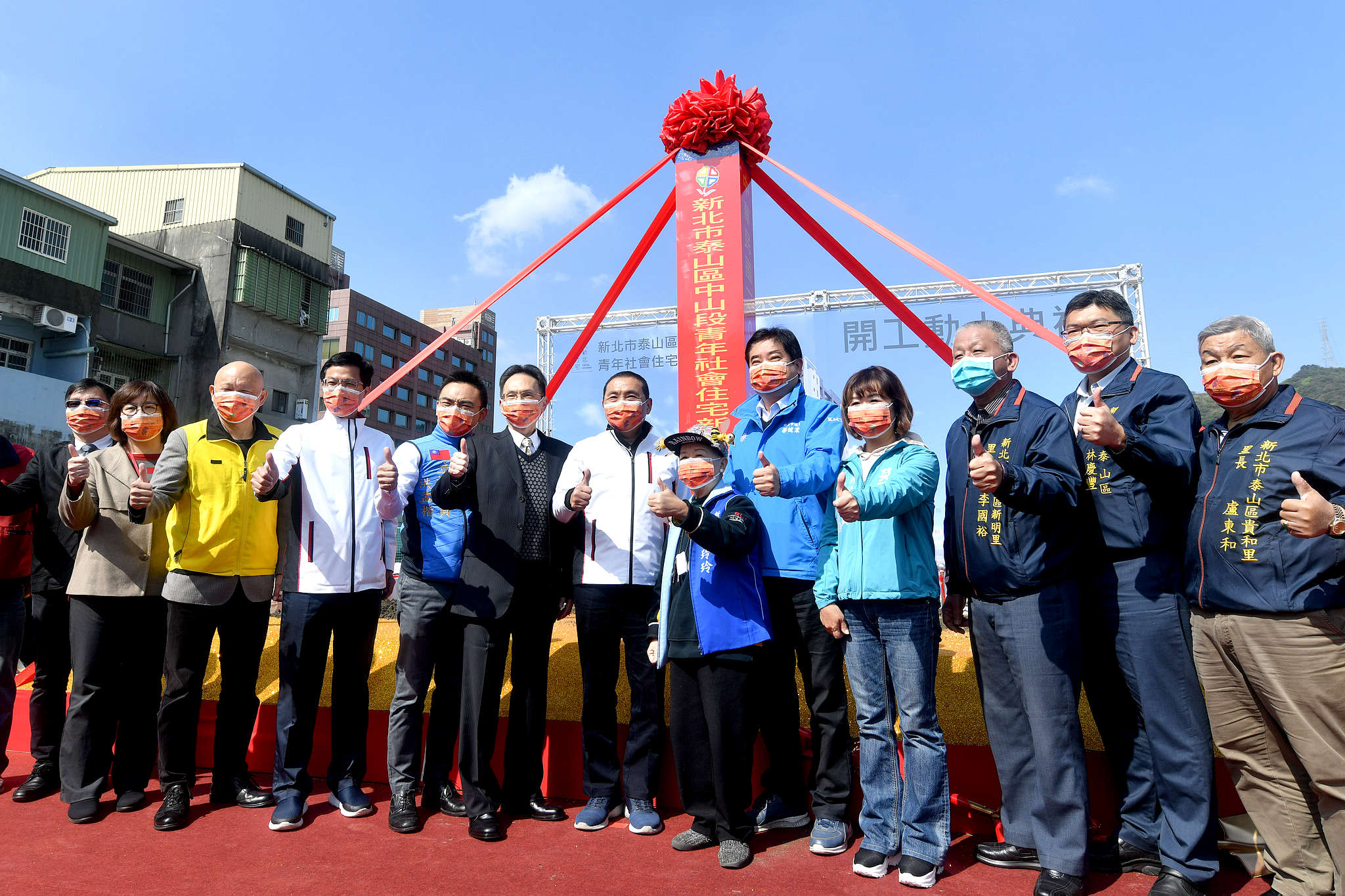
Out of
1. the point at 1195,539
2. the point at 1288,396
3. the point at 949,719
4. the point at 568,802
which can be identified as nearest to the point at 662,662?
the point at 568,802

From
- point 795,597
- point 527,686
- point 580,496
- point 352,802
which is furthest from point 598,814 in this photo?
point 580,496

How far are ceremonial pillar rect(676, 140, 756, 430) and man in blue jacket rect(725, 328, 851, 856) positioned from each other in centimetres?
265

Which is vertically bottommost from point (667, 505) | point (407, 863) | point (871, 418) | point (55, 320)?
point (407, 863)

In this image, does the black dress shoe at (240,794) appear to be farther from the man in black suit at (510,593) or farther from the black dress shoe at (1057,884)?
the black dress shoe at (1057,884)

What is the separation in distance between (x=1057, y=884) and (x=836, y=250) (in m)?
4.77

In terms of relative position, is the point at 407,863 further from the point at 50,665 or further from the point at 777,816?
the point at 50,665

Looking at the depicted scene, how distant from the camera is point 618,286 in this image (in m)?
6.58

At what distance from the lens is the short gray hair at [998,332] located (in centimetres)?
274

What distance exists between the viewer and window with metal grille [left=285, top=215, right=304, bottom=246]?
23.6m

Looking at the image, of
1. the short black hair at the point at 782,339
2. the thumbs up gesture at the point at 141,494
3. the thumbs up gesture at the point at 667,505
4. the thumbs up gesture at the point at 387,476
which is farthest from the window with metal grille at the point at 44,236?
the thumbs up gesture at the point at 667,505

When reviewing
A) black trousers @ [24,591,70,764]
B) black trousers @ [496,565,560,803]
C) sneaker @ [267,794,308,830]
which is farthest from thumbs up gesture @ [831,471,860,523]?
black trousers @ [24,591,70,764]

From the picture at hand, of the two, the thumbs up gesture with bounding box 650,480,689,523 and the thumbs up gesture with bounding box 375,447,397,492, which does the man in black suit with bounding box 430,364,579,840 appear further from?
the thumbs up gesture with bounding box 650,480,689,523

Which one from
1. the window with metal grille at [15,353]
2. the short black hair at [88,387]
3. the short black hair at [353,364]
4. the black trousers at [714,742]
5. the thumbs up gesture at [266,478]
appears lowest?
the black trousers at [714,742]

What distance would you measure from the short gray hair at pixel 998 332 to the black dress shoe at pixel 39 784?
4.21 meters
